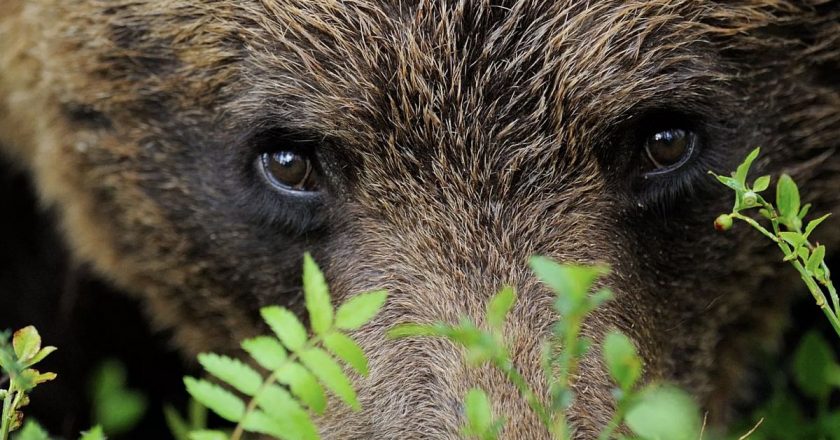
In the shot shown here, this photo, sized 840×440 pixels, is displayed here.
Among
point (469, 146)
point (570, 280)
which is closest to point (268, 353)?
point (570, 280)

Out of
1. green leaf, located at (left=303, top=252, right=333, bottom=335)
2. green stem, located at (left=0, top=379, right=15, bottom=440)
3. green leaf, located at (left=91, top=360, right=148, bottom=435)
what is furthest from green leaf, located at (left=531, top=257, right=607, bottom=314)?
green leaf, located at (left=91, top=360, right=148, bottom=435)

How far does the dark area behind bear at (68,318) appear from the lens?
5.38m

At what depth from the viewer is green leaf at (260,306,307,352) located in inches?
100

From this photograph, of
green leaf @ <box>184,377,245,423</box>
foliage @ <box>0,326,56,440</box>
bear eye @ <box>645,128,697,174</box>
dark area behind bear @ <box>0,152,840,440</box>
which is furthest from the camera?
dark area behind bear @ <box>0,152,840,440</box>

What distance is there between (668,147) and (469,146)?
574 millimetres

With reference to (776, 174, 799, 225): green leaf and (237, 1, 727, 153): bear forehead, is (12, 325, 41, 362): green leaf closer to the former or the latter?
(237, 1, 727, 153): bear forehead

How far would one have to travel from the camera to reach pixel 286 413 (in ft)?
8.29

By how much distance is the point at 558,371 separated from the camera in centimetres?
305

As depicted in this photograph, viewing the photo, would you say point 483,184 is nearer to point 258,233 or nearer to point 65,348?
point 258,233

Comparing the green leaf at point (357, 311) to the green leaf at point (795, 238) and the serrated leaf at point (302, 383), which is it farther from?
the green leaf at point (795, 238)

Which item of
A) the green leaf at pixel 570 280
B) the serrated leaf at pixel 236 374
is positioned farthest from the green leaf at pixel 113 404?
the green leaf at pixel 570 280

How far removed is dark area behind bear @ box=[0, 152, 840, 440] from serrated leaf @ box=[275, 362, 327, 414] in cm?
281

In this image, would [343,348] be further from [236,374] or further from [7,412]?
[7,412]

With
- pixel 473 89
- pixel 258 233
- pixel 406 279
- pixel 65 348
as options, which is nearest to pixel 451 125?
pixel 473 89
